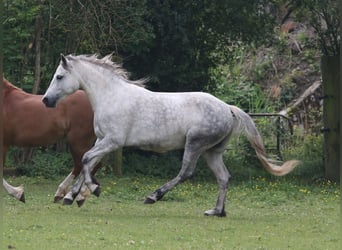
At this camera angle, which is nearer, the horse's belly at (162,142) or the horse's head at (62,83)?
the horse's belly at (162,142)

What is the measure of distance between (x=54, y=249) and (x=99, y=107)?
3.64 m

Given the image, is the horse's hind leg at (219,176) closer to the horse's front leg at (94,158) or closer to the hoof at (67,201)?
the horse's front leg at (94,158)

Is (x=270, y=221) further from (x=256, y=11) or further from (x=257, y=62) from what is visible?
(x=257, y=62)

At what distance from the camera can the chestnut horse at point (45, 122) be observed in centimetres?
1379

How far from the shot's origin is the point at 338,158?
1775cm

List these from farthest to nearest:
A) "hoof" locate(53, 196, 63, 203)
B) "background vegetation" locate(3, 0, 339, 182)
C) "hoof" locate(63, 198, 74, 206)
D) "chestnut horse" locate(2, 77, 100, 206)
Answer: "background vegetation" locate(3, 0, 339, 182)
"chestnut horse" locate(2, 77, 100, 206)
"hoof" locate(53, 196, 63, 203)
"hoof" locate(63, 198, 74, 206)

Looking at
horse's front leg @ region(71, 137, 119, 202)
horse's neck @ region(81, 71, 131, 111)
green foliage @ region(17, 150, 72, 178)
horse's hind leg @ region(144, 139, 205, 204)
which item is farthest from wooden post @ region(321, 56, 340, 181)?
horse's front leg @ region(71, 137, 119, 202)

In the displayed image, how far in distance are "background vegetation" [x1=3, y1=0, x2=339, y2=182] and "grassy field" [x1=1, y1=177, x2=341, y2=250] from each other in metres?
2.44

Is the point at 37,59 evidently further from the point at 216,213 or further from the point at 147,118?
the point at 216,213

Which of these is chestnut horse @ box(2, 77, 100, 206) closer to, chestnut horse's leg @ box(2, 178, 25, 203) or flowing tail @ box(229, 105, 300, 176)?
chestnut horse's leg @ box(2, 178, 25, 203)

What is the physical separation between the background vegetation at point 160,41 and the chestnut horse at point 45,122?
10.5 ft

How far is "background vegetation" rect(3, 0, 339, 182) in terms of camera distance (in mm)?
17516

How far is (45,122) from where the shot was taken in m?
14.1

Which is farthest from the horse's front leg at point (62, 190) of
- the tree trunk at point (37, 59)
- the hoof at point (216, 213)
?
the tree trunk at point (37, 59)
